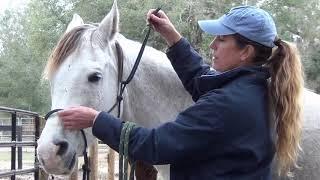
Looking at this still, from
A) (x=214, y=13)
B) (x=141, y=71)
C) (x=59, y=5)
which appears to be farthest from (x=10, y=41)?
(x=141, y=71)

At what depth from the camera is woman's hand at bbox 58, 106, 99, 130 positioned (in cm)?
233

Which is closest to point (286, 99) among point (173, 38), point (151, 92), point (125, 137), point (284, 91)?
point (284, 91)

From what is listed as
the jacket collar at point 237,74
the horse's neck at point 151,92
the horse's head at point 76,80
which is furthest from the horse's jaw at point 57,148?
the jacket collar at point 237,74

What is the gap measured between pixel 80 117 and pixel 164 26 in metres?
1.03

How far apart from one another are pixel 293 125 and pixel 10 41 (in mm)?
55888

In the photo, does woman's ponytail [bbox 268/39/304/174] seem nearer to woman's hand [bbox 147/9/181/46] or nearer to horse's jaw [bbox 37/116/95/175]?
woman's hand [bbox 147/9/181/46]

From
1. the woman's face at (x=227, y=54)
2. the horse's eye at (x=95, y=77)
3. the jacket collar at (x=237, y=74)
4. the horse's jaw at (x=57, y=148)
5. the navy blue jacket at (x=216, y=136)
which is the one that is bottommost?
the horse's jaw at (x=57, y=148)

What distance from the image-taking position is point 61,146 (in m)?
2.84

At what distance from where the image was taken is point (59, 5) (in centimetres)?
2317

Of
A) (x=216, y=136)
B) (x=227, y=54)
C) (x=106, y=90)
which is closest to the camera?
(x=216, y=136)

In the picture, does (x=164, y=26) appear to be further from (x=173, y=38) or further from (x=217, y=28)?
(x=217, y=28)

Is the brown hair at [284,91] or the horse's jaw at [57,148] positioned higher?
Answer: the brown hair at [284,91]

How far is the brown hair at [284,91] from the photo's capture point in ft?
7.56

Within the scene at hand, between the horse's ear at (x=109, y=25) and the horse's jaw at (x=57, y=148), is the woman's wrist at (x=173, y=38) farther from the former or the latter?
the horse's jaw at (x=57, y=148)
